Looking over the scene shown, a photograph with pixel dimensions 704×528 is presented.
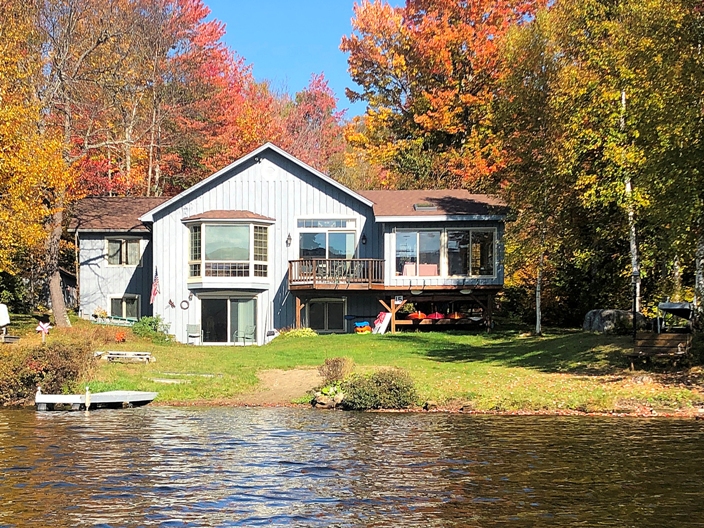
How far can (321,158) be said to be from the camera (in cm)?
6041

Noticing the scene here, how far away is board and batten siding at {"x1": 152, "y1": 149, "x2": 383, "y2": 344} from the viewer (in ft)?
124

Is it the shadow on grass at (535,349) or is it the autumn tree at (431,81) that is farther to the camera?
the autumn tree at (431,81)

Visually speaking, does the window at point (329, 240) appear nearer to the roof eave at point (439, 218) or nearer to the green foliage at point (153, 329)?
the roof eave at point (439, 218)

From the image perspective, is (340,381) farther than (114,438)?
Yes

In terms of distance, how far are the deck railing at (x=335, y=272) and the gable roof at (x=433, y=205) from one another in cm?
228

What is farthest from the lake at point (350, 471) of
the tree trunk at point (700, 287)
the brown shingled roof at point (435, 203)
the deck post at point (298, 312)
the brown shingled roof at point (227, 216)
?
the brown shingled roof at point (435, 203)

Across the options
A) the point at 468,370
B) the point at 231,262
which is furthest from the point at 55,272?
the point at 468,370

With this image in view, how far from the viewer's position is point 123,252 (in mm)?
40812

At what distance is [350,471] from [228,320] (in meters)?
24.4

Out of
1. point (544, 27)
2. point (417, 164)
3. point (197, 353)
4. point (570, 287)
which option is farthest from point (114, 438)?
point (417, 164)

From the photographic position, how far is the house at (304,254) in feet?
122

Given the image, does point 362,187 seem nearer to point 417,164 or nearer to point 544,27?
point 417,164

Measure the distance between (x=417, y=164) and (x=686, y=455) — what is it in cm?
3582

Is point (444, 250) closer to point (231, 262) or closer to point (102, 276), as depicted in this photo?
point (231, 262)
